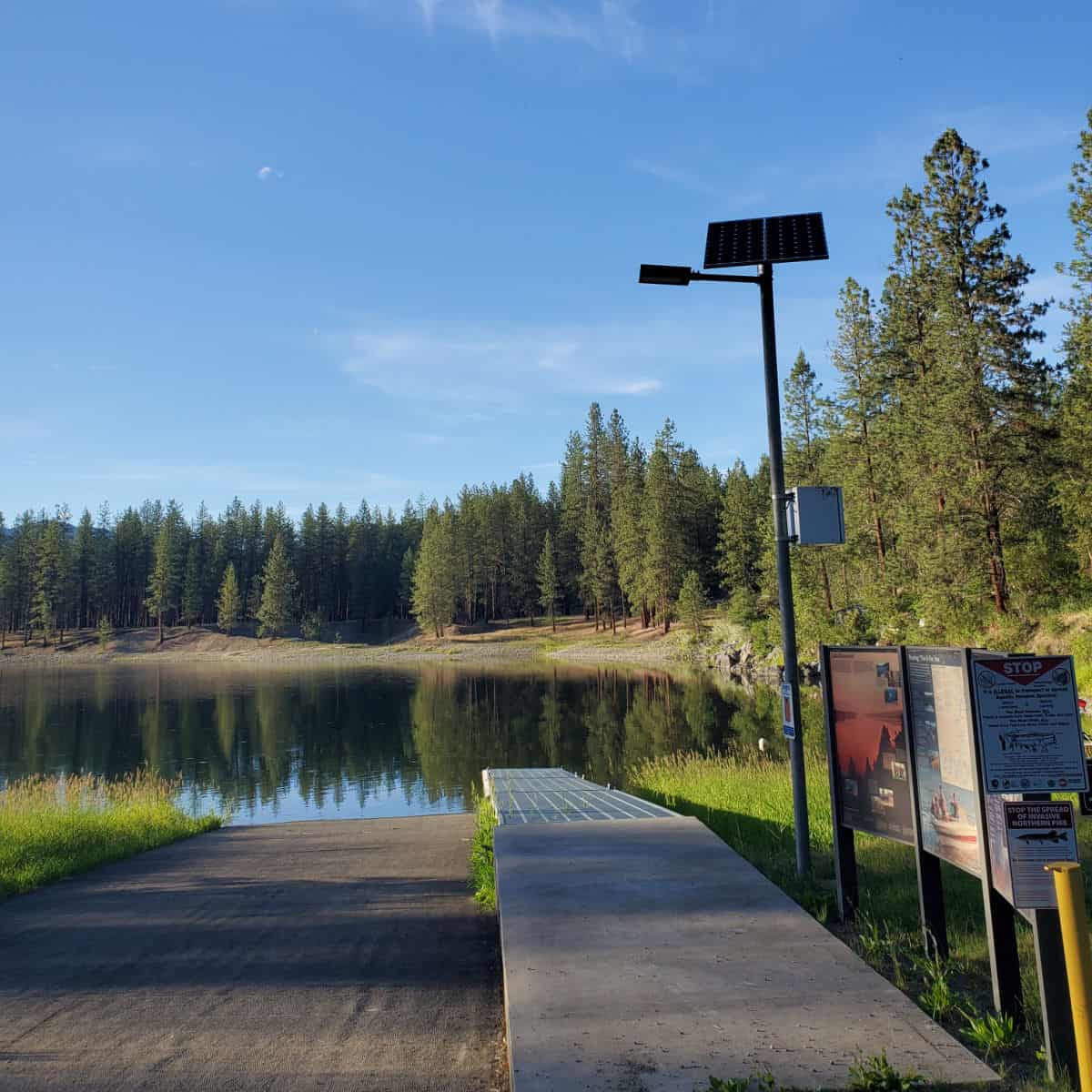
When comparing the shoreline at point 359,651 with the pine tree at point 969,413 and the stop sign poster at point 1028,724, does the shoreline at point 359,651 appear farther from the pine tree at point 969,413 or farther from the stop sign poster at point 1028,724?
the stop sign poster at point 1028,724

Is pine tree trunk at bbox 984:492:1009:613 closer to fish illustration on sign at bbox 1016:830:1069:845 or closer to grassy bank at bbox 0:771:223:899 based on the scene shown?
grassy bank at bbox 0:771:223:899

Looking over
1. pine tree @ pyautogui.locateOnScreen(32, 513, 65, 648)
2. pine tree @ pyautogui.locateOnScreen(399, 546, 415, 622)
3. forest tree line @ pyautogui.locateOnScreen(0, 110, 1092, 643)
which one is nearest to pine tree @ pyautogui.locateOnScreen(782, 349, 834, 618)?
forest tree line @ pyautogui.locateOnScreen(0, 110, 1092, 643)

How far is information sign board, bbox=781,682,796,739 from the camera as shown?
23.7ft

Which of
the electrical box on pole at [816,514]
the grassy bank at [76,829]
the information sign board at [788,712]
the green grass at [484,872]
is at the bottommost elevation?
the grassy bank at [76,829]

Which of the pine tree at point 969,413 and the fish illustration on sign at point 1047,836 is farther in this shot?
the pine tree at point 969,413

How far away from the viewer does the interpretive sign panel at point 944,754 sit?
15.1 feet

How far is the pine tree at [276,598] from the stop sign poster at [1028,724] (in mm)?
99787

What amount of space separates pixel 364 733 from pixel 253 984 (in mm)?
27400

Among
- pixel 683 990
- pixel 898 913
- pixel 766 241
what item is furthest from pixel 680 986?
pixel 766 241

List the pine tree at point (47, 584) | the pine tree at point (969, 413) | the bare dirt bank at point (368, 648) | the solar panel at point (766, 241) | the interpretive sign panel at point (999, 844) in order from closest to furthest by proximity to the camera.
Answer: the interpretive sign panel at point (999, 844) < the solar panel at point (766, 241) < the pine tree at point (969, 413) < the bare dirt bank at point (368, 648) < the pine tree at point (47, 584)

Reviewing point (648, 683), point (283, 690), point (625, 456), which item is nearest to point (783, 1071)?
point (648, 683)

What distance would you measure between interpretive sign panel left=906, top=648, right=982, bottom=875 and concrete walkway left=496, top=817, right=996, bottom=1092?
0.86m

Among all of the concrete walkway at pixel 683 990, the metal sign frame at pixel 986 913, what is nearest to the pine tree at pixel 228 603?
the concrete walkway at pixel 683 990

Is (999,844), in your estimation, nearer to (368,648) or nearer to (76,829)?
(76,829)
